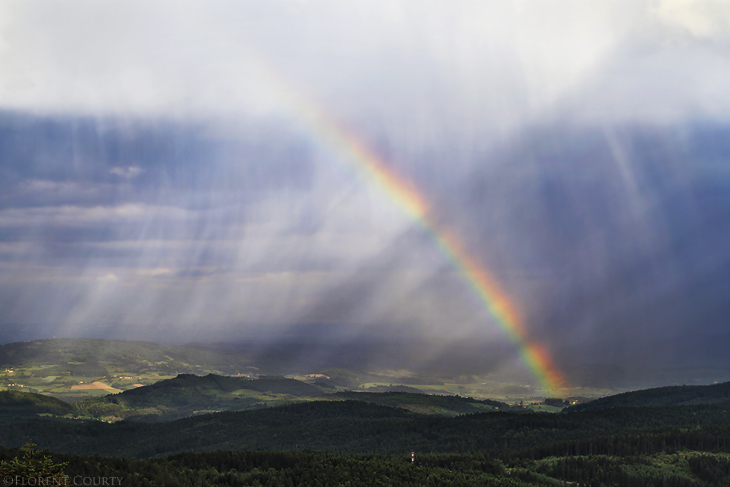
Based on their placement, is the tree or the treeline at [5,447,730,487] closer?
the tree

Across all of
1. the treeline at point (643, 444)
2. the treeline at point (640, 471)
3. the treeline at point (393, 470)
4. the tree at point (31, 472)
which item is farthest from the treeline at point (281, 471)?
the treeline at point (643, 444)

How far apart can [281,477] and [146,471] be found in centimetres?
2517

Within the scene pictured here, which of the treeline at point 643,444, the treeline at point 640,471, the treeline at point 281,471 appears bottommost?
the treeline at point 281,471

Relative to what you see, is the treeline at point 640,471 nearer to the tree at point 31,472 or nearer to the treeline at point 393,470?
the treeline at point 393,470

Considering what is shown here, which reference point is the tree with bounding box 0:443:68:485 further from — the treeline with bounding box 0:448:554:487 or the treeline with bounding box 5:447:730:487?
the treeline with bounding box 5:447:730:487

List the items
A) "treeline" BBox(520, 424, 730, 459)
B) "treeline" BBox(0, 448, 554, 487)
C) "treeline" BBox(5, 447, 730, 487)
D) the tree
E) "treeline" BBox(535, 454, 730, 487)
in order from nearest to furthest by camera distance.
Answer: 1. the tree
2. "treeline" BBox(0, 448, 554, 487)
3. "treeline" BBox(5, 447, 730, 487)
4. "treeline" BBox(535, 454, 730, 487)
5. "treeline" BBox(520, 424, 730, 459)

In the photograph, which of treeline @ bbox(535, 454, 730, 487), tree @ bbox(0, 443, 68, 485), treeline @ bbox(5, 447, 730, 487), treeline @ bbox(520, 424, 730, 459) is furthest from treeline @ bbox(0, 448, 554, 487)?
treeline @ bbox(520, 424, 730, 459)

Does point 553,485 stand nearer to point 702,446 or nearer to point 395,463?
point 395,463

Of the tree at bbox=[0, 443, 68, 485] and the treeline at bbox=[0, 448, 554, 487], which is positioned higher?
the tree at bbox=[0, 443, 68, 485]

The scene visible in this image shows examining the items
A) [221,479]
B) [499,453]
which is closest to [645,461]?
[499,453]

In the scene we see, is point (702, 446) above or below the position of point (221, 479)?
above

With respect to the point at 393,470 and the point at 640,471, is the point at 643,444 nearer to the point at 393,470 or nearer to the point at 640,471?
the point at 640,471

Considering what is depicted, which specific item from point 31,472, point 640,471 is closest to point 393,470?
point 640,471

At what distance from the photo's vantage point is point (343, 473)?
110125mm
